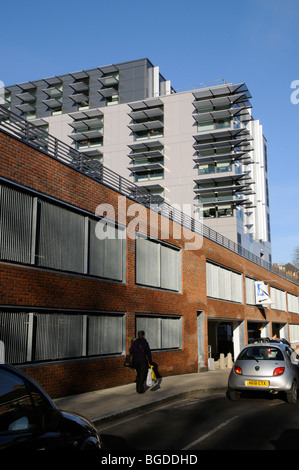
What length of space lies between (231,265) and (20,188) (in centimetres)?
1893

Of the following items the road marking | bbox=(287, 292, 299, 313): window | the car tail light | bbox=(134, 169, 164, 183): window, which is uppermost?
bbox=(134, 169, 164, 183): window

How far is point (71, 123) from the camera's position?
61.5 m

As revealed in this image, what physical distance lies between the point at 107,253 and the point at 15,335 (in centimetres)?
497

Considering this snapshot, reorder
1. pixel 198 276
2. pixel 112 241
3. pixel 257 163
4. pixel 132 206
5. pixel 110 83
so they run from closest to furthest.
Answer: pixel 112 241 < pixel 132 206 < pixel 198 276 < pixel 110 83 < pixel 257 163

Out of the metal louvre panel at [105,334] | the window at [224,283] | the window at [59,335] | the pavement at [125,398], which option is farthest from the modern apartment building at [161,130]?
the window at [59,335]

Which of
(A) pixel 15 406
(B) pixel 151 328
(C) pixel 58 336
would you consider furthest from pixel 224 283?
(A) pixel 15 406

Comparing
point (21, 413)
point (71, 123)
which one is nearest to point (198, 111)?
point (71, 123)

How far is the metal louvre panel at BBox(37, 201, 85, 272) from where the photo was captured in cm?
1199

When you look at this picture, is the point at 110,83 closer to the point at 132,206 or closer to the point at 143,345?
the point at 132,206

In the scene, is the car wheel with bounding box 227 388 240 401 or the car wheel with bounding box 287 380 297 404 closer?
the car wheel with bounding box 287 380 297 404

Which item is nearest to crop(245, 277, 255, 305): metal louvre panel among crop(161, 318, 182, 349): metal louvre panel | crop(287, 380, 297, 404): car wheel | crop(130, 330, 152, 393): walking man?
crop(161, 318, 182, 349): metal louvre panel

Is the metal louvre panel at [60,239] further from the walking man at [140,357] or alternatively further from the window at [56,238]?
the walking man at [140,357]

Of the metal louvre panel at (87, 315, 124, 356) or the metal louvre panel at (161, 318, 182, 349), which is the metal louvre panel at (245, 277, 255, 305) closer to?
the metal louvre panel at (161, 318, 182, 349)

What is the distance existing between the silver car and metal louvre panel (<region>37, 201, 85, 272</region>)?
18.1ft
